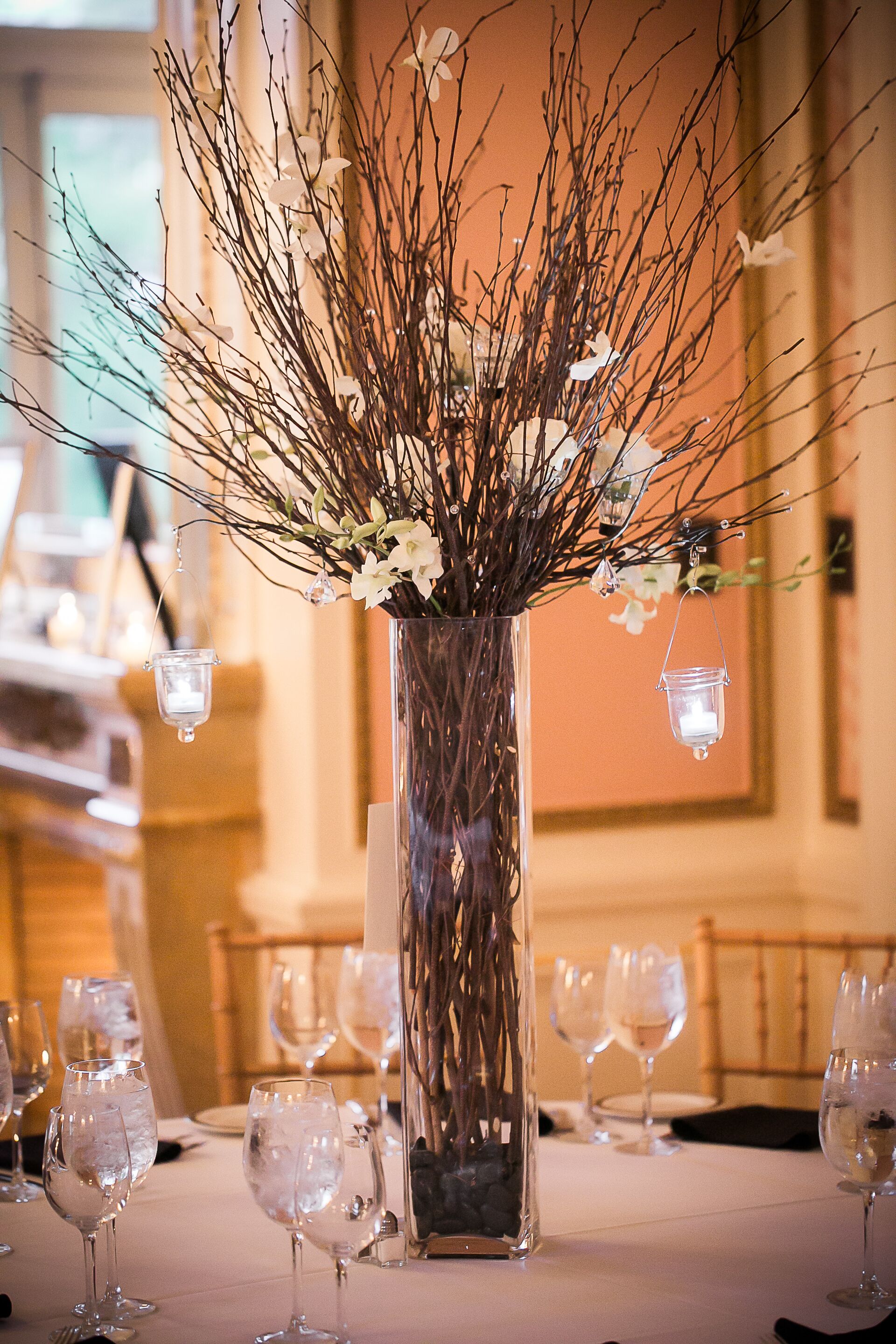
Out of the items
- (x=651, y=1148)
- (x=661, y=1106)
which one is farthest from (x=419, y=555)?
(x=661, y=1106)

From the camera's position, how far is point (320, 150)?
4.70ft

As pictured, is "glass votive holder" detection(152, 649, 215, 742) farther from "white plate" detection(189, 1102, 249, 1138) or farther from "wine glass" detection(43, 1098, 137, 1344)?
"white plate" detection(189, 1102, 249, 1138)

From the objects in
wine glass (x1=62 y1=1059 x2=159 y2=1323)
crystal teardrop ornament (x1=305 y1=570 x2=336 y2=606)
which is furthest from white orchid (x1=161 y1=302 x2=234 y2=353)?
wine glass (x1=62 y1=1059 x2=159 y2=1323)

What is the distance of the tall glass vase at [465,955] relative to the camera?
1.41 metres

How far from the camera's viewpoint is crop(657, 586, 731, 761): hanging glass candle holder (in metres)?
1.50

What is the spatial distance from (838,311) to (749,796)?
38.7 inches

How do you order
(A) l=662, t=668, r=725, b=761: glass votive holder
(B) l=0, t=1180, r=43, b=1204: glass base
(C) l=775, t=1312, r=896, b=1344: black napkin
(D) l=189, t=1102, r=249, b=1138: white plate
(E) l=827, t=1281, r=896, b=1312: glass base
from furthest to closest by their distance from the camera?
(D) l=189, t=1102, r=249, b=1138: white plate < (B) l=0, t=1180, r=43, b=1204: glass base < (A) l=662, t=668, r=725, b=761: glass votive holder < (E) l=827, t=1281, r=896, b=1312: glass base < (C) l=775, t=1312, r=896, b=1344: black napkin

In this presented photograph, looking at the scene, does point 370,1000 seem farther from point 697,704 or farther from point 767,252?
point 767,252

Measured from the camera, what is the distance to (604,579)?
1420mm

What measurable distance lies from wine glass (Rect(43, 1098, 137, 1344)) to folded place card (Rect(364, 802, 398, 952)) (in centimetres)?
37

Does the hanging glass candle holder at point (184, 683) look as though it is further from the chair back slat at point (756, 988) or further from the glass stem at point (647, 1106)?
the chair back slat at point (756, 988)

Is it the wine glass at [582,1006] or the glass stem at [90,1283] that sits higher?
the wine glass at [582,1006]

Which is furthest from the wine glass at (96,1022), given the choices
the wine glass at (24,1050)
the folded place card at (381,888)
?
the folded place card at (381,888)

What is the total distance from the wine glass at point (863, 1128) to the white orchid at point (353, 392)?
70 cm
